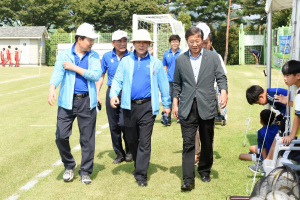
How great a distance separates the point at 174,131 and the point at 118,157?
2771 mm

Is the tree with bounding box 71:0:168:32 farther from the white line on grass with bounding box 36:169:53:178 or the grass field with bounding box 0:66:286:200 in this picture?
the white line on grass with bounding box 36:169:53:178

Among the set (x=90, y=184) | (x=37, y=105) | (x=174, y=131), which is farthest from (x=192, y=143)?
(x=37, y=105)

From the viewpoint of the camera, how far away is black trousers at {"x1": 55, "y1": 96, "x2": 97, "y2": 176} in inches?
215

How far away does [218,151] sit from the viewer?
7285mm

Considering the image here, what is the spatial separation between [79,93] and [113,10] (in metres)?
51.5

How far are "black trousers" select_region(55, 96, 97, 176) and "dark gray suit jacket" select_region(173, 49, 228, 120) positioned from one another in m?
1.28

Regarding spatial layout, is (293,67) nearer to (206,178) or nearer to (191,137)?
(191,137)

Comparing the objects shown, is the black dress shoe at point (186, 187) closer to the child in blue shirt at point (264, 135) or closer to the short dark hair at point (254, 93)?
the child in blue shirt at point (264, 135)

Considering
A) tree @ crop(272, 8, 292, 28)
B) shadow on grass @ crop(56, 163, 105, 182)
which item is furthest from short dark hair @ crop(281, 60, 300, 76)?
tree @ crop(272, 8, 292, 28)

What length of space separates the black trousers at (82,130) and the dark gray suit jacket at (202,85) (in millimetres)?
1281

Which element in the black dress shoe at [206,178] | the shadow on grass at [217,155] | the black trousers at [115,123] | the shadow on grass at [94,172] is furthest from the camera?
the shadow on grass at [217,155]

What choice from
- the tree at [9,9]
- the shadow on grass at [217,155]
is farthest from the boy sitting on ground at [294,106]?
the tree at [9,9]

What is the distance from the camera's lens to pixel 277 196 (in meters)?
3.45

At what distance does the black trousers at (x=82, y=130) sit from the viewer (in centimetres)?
546
